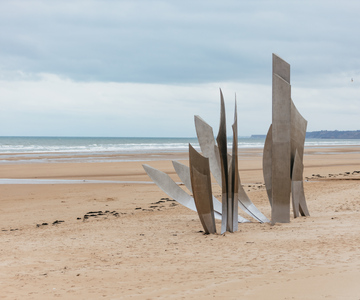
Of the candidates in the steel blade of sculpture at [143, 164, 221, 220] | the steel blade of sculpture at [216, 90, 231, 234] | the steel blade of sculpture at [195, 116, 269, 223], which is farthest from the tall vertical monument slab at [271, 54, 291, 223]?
the steel blade of sculpture at [143, 164, 221, 220]

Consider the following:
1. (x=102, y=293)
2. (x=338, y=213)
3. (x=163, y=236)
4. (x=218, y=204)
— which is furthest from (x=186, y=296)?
(x=338, y=213)

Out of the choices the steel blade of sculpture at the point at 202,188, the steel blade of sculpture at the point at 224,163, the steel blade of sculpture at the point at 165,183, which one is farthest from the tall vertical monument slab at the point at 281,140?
the steel blade of sculpture at the point at 165,183

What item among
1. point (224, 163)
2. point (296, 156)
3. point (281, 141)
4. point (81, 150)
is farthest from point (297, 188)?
point (81, 150)

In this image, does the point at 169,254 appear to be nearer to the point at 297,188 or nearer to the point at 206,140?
the point at 206,140

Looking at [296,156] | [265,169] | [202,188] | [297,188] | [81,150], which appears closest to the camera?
[202,188]

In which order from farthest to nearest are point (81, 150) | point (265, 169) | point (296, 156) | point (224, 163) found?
point (81, 150) < point (265, 169) < point (296, 156) < point (224, 163)

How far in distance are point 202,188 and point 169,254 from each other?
1.50 m

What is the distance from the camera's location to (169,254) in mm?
5730

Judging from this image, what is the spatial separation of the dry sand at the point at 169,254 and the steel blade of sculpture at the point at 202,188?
0.87 ft

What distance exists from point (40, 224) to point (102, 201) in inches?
119

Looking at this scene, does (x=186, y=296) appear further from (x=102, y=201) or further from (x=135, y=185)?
(x=135, y=185)

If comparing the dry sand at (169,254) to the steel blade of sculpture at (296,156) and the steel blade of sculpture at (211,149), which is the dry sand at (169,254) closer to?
the steel blade of sculpture at (211,149)

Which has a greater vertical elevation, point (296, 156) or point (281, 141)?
point (281, 141)

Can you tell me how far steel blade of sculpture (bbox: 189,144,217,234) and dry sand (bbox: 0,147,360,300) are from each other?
0.27 meters
